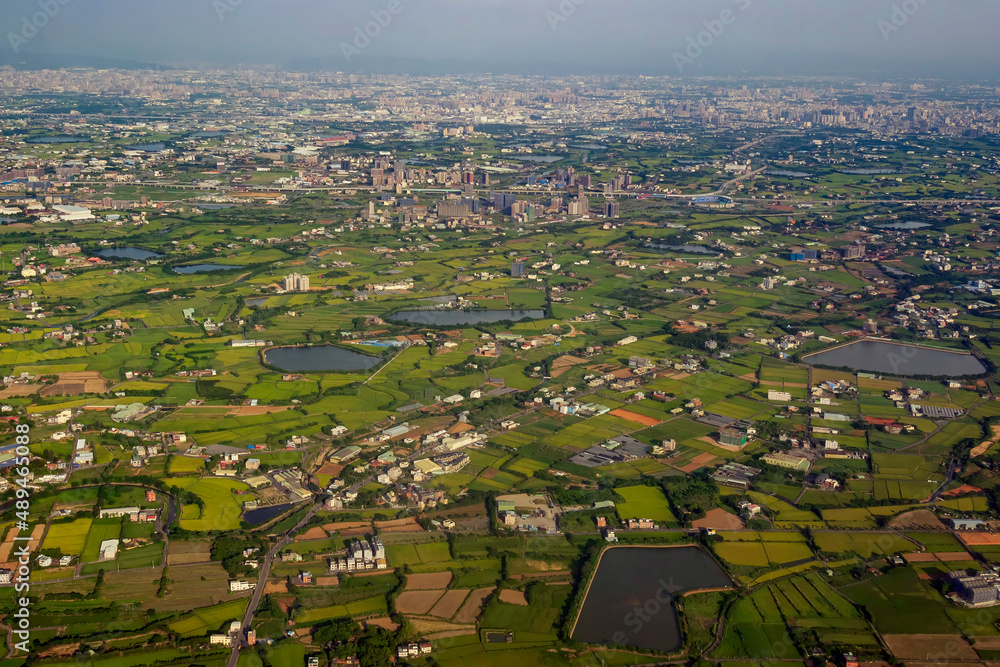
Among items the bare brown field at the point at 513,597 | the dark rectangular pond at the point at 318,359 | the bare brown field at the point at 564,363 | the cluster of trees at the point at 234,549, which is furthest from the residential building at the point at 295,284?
the bare brown field at the point at 513,597

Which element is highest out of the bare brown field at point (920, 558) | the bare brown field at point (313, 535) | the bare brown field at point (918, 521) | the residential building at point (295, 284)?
the bare brown field at point (313, 535)

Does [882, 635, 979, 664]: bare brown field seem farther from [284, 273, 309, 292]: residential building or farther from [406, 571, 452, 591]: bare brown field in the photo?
[284, 273, 309, 292]: residential building

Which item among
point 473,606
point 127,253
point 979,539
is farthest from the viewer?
point 127,253

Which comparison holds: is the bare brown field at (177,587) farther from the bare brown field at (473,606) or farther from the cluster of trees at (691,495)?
the cluster of trees at (691,495)

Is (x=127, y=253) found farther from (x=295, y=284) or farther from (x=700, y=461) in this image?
(x=700, y=461)

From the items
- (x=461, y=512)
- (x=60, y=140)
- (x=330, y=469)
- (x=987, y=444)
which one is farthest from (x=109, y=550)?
(x=60, y=140)
